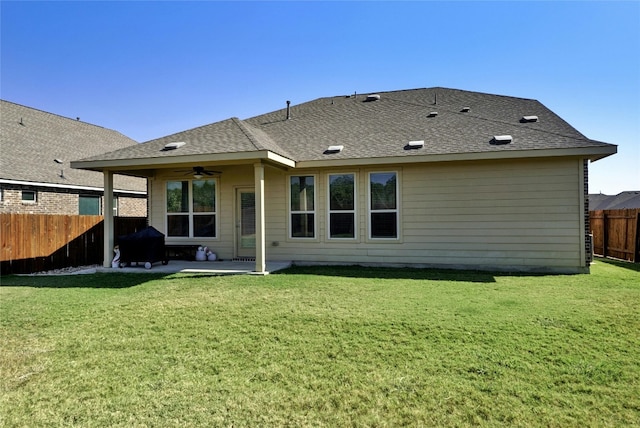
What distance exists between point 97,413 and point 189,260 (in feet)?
27.5

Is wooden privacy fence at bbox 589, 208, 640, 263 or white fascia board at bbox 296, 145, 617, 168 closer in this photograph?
white fascia board at bbox 296, 145, 617, 168

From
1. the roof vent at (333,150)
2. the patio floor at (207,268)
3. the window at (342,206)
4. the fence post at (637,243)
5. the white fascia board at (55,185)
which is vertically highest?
the roof vent at (333,150)

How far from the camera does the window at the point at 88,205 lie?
14.8 metres

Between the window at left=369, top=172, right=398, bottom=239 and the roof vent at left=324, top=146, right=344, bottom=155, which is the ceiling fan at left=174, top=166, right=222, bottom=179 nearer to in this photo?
the roof vent at left=324, top=146, right=344, bottom=155

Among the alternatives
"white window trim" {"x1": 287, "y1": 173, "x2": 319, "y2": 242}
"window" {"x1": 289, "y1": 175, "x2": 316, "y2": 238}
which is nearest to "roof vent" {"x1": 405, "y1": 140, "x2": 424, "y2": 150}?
"white window trim" {"x1": 287, "y1": 173, "x2": 319, "y2": 242}

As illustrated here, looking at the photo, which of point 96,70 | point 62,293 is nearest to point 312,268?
point 62,293

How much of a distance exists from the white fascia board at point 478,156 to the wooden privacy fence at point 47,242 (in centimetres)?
671

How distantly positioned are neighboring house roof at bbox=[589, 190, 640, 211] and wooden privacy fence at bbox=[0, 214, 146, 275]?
31036mm

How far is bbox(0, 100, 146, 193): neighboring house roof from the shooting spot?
42.8 ft

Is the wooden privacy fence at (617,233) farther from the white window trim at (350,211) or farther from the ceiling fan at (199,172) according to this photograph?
the ceiling fan at (199,172)

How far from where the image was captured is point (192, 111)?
47.9ft

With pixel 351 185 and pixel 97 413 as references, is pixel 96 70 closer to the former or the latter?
pixel 351 185

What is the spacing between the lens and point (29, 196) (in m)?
12.9

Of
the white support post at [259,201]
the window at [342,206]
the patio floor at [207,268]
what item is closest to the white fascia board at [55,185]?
the patio floor at [207,268]
